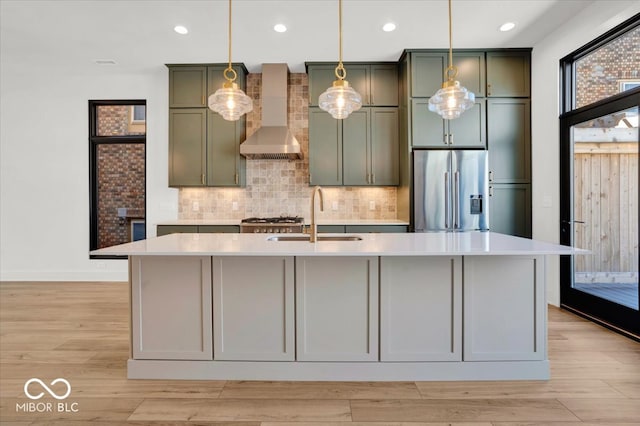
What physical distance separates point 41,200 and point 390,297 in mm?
5364

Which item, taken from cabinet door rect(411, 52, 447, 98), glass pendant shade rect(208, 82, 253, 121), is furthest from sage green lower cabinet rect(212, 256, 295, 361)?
cabinet door rect(411, 52, 447, 98)

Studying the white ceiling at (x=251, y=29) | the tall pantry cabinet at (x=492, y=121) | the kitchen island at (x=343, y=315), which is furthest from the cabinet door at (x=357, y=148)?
the kitchen island at (x=343, y=315)

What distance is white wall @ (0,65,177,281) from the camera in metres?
4.98

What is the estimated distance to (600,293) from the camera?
328cm

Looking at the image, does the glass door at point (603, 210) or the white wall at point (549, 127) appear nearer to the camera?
the glass door at point (603, 210)

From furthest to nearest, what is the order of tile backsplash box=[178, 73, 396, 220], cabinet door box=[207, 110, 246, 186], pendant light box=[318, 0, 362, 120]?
tile backsplash box=[178, 73, 396, 220]
cabinet door box=[207, 110, 246, 186]
pendant light box=[318, 0, 362, 120]

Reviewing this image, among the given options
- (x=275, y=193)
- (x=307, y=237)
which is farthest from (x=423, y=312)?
(x=275, y=193)

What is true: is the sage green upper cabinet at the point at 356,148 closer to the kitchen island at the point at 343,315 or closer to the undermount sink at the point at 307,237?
the undermount sink at the point at 307,237

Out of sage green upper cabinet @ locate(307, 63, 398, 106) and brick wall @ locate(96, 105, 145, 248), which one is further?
brick wall @ locate(96, 105, 145, 248)

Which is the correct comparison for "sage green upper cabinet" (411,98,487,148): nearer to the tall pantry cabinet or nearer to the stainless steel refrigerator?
the tall pantry cabinet

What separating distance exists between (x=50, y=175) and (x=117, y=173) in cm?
92

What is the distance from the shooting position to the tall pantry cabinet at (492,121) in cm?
422

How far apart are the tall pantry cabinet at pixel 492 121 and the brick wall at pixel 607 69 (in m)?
0.70

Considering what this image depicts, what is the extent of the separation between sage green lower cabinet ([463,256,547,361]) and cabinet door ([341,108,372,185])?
2.52 m
